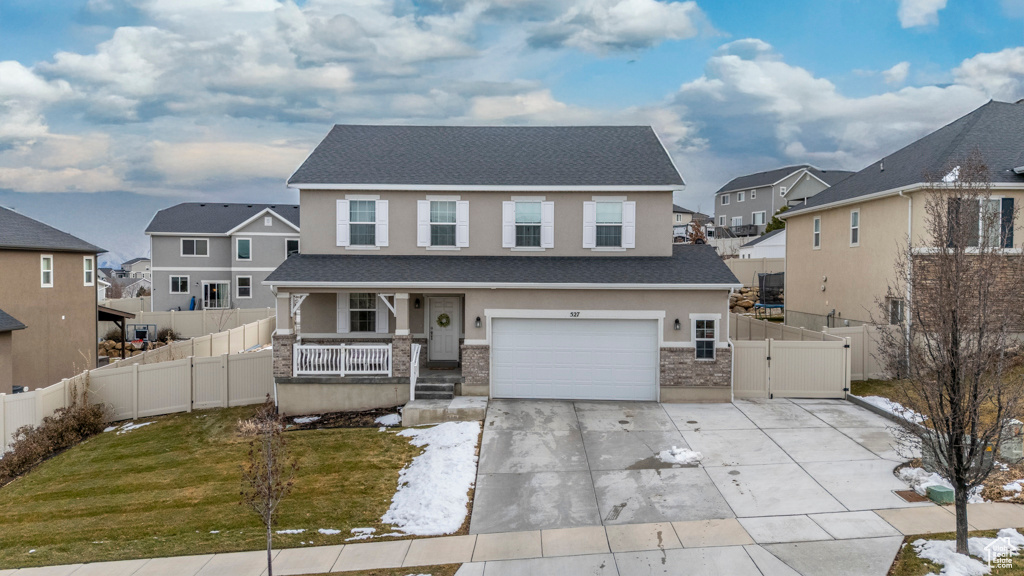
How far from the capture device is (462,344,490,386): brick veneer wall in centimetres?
1562

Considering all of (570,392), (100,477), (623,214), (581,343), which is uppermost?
(623,214)

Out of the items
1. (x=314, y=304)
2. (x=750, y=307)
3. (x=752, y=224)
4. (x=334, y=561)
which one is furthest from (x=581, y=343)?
(x=752, y=224)

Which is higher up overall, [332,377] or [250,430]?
[332,377]

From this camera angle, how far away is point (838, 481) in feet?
32.9

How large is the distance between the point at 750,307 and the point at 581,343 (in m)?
19.2

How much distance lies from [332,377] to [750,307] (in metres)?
23.8

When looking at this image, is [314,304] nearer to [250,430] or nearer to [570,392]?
[250,430]

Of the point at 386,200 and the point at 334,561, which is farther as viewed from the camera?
the point at 386,200

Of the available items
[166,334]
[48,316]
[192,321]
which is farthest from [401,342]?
[192,321]

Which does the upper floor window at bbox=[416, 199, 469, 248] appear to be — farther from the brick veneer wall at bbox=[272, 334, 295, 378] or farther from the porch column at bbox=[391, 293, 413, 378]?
the brick veneer wall at bbox=[272, 334, 295, 378]

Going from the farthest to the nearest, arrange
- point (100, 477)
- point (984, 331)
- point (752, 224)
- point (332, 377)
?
point (752, 224) < point (332, 377) < point (100, 477) < point (984, 331)

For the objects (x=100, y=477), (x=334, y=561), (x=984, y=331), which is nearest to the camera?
(x=984, y=331)

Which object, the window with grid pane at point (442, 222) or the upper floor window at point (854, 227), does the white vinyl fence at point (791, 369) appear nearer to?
the upper floor window at point (854, 227)

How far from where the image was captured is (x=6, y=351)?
1823 cm
